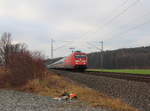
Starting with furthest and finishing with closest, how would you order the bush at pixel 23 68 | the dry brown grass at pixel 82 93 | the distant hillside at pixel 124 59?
the distant hillside at pixel 124 59
the bush at pixel 23 68
the dry brown grass at pixel 82 93

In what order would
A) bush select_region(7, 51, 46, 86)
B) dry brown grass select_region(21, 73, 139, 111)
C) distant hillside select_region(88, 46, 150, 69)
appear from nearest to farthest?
dry brown grass select_region(21, 73, 139, 111)
bush select_region(7, 51, 46, 86)
distant hillside select_region(88, 46, 150, 69)

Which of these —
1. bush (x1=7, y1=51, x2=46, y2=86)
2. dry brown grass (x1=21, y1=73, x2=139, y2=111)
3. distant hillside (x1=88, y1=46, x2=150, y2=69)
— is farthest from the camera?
distant hillside (x1=88, y1=46, x2=150, y2=69)

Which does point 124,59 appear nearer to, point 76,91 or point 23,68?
point 23,68

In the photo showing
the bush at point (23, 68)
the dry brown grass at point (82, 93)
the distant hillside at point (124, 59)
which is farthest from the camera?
the distant hillside at point (124, 59)

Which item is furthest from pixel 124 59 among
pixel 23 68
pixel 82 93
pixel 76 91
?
pixel 82 93

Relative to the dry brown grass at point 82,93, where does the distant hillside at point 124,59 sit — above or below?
above

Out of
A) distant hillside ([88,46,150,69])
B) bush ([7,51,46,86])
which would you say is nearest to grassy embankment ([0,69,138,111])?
bush ([7,51,46,86])

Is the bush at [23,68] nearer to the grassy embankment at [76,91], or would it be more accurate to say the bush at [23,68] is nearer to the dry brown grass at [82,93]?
the grassy embankment at [76,91]

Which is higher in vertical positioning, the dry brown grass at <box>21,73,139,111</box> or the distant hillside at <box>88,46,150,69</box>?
the distant hillside at <box>88,46,150,69</box>

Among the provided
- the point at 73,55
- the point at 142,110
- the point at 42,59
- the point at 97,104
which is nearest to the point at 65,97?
the point at 97,104

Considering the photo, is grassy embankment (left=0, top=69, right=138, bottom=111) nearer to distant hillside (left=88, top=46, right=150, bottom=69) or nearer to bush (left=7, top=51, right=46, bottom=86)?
bush (left=7, top=51, right=46, bottom=86)

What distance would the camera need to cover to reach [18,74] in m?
18.4

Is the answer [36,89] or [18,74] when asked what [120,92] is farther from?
[18,74]

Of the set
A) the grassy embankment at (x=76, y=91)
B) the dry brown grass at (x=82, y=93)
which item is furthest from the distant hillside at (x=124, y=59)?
the dry brown grass at (x=82, y=93)
